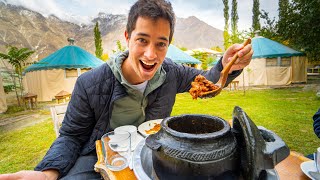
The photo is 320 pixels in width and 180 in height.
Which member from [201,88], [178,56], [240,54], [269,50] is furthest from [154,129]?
[269,50]

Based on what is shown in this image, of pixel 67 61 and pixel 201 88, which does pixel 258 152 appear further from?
pixel 67 61

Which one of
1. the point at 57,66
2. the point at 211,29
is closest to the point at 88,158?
the point at 57,66

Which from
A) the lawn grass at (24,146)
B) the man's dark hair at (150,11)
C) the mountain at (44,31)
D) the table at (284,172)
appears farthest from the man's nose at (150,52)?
the mountain at (44,31)

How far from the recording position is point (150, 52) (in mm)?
1913

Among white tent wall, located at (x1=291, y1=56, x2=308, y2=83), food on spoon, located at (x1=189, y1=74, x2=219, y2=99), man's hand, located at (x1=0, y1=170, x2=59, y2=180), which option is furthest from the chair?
white tent wall, located at (x1=291, y1=56, x2=308, y2=83)

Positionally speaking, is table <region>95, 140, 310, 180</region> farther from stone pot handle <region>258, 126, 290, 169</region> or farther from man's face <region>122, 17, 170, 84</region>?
man's face <region>122, 17, 170, 84</region>

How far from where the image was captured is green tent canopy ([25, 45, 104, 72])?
14284 mm

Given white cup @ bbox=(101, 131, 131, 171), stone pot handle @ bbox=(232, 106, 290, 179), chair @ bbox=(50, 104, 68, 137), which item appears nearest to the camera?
stone pot handle @ bbox=(232, 106, 290, 179)

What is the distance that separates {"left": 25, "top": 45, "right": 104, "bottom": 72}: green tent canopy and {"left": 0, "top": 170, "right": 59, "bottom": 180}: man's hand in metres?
14.2

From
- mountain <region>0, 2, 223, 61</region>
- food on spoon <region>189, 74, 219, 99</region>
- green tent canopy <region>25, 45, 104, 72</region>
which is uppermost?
mountain <region>0, 2, 223, 61</region>

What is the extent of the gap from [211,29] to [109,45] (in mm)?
90825

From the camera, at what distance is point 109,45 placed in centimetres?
8362

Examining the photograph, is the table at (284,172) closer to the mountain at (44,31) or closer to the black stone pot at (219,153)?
the black stone pot at (219,153)

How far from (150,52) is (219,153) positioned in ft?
3.89
